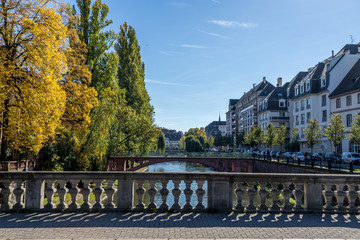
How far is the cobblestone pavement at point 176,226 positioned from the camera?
5223 millimetres

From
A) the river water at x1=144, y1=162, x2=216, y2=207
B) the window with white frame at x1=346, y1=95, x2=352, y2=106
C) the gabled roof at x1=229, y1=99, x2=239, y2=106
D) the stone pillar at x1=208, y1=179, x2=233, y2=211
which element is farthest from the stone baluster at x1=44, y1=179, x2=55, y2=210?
the gabled roof at x1=229, y1=99, x2=239, y2=106

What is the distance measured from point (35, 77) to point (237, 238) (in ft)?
31.8

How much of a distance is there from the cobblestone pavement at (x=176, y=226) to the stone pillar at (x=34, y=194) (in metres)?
0.28

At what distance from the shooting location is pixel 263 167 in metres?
42.4

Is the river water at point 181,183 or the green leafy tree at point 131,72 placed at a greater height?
the green leafy tree at point 131,72

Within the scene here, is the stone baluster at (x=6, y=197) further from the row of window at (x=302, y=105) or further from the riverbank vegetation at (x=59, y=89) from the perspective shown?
the row of window at (x=302, y=105)

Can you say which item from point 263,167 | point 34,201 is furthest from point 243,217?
point 263,167

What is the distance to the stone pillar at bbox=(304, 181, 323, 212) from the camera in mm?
6840

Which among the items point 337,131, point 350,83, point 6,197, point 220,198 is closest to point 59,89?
point 6,197

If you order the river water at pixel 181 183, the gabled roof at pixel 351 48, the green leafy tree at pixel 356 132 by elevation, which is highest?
the gabled roof at pixel 351 48

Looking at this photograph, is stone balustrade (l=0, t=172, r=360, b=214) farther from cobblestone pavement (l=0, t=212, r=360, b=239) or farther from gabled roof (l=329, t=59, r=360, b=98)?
gabled roof (l=329, t=59, r=360, b=98)

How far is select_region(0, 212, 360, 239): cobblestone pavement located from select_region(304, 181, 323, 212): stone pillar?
0.25 m

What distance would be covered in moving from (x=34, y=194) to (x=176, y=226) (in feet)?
12.5

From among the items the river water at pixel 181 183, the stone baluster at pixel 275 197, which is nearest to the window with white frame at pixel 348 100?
the river water at pixel 181 183
